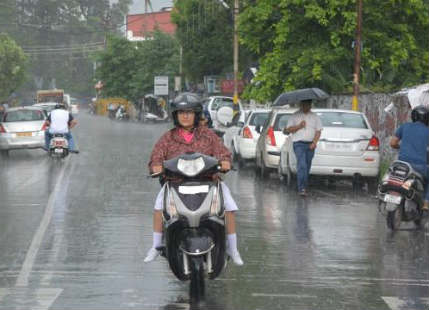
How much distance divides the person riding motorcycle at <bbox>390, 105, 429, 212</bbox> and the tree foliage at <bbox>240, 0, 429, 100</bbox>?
67.7ft

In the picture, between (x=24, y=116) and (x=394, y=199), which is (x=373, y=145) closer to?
(x=394, y=199)

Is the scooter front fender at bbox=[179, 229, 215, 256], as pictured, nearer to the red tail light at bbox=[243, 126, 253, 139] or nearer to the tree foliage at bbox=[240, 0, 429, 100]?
the red tail light at bbox=[243, 126, 253, 139]

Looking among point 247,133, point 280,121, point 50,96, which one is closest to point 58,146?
point 247,133

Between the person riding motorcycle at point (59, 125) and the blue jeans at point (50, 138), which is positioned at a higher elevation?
the person riding motorcycle at point (59, 125)

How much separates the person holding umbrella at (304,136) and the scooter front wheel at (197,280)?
9915mm

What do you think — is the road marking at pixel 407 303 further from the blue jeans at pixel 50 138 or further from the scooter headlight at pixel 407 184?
the blue jeans at pixel 50 138

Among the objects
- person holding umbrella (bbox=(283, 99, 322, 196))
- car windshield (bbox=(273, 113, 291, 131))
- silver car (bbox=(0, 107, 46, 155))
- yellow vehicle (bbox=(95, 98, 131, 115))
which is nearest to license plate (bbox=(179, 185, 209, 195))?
person holding umbrella (bbox=(283, 99, 322, 196))

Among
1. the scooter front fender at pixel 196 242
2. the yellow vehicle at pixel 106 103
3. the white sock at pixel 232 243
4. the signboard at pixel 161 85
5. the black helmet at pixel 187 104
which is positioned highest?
the black helmet at pixel 187 104

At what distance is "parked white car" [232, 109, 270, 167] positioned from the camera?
25.9 metres

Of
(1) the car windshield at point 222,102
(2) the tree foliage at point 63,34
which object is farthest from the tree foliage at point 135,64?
(1) the car windshield at point 222,102

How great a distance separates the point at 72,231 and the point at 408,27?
25.2 m

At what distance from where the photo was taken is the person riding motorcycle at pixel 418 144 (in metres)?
13.4

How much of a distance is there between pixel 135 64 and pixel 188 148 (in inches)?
3539

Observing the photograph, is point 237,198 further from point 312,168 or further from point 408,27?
point 408,27
